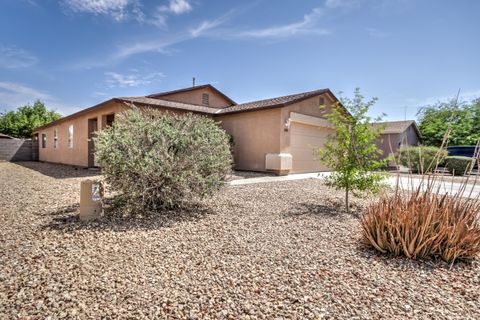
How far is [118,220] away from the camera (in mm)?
4355

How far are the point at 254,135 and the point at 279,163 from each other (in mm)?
2116

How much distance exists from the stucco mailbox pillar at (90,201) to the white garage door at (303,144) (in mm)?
9485

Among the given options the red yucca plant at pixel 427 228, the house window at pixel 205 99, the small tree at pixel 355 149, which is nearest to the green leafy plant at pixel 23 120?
the house window at pixel 205 99

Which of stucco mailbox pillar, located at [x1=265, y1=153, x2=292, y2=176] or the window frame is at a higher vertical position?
the window frame

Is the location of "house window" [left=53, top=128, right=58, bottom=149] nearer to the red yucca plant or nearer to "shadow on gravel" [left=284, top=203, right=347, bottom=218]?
"shadow on gravel" [left=284, top=203, right=347, bottom=218]

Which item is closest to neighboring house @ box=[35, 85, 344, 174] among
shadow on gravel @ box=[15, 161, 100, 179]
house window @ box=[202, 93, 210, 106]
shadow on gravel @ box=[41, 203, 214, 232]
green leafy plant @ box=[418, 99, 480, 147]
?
shadow on gravel @ box=[15, 161, 100, 179]

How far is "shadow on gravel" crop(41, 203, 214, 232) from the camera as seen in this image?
3990 millimetres

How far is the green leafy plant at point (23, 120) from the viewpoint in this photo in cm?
3253

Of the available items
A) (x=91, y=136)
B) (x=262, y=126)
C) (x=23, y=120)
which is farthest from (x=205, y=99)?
(x=23, y=120)

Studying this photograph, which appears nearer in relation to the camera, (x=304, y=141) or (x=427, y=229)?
(x=427, y=229)

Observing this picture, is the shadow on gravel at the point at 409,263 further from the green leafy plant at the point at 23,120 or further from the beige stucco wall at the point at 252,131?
the green leafy plant at the point at 23,120

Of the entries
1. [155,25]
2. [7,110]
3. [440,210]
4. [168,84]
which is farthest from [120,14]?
[7,110]

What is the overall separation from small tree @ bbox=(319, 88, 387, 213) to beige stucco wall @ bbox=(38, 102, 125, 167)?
882 centimetres

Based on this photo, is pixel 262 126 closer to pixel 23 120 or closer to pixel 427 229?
pixel 427 229
